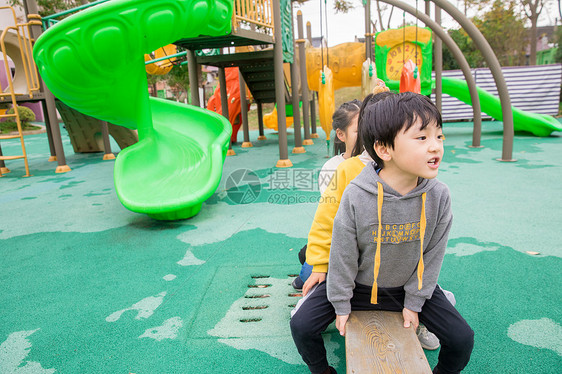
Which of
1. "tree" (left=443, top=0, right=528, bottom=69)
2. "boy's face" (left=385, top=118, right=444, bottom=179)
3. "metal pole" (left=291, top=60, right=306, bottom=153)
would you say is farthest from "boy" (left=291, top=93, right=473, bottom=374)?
"tree" (left=443, top=0, right=528, bottom=69)

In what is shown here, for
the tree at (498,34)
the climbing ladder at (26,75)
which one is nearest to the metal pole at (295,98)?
the climbing ladder at (26,75)

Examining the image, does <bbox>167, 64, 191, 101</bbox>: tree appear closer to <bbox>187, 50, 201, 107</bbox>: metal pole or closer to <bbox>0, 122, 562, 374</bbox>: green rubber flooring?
<bbox>187, 50, 201, 107</bbox>: metal pole

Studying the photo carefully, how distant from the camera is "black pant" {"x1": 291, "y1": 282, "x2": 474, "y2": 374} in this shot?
127 centimetres

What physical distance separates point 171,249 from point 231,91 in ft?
25.0

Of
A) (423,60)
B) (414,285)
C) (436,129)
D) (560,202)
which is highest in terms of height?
(423,60)

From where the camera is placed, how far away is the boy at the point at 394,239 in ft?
3.85

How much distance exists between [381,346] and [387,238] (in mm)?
336

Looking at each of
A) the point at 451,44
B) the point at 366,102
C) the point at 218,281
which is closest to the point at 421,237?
the point at 366,102

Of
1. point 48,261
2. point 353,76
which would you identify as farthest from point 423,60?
point 48,261

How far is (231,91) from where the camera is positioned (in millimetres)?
9938

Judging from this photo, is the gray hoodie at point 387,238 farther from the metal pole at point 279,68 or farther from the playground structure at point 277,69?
the metal pole at point 279,68

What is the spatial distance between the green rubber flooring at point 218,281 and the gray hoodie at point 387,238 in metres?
0.46

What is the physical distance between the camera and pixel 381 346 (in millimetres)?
1202

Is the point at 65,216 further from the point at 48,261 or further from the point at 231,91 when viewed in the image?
the point at 231,91
